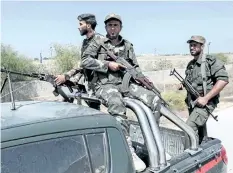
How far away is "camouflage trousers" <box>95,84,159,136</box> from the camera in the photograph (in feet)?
10.4

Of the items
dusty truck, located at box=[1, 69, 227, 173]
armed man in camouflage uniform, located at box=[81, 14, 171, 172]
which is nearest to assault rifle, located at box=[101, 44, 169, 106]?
armed man in camouflage uniform, located at box=[81, 14, 171, 172]

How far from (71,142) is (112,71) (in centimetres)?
189

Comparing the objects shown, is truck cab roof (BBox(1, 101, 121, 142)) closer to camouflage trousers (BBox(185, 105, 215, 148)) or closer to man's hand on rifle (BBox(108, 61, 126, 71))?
man's hand on rifle (BBox(108, 61, 126, 71))

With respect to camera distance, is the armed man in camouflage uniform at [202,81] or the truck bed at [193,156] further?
the armed man in camouflage uniform at [202,81]

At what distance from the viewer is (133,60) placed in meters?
4.16

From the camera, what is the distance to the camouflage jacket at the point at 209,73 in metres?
4.62

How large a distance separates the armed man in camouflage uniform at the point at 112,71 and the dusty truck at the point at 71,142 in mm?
478

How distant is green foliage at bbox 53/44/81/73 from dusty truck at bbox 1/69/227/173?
18.6 m

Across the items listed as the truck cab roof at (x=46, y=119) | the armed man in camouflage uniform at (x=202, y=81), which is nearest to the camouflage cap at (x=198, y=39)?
the armed man in camouflage uniform at (x=202, y=81)

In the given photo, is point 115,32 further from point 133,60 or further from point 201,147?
point 201,147

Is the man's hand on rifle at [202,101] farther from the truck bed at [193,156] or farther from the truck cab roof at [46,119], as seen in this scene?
the truck cab roof at [46,119]

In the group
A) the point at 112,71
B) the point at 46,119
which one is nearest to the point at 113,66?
the point at 112,71

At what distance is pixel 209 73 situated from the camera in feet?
15.4

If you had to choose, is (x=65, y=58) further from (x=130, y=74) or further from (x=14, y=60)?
(x=130, y=74)
